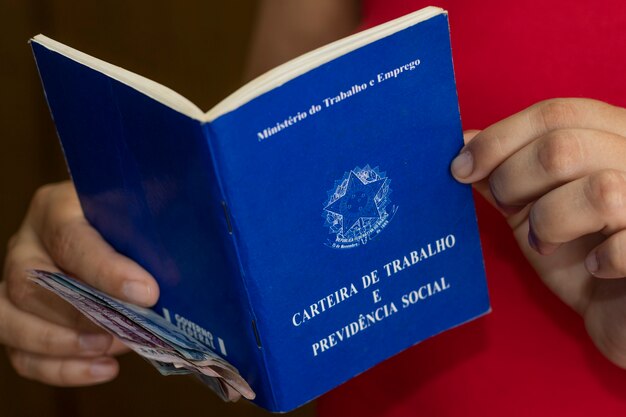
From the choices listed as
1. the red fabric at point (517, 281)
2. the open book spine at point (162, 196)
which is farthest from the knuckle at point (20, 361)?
the red fabric at point (517, 281)

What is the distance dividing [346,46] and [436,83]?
0.34 feet

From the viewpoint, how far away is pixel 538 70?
947 mm

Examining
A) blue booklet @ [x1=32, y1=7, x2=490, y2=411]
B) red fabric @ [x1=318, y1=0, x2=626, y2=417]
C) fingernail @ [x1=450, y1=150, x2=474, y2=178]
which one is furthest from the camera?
red fabric @ [x1=318, y1=0, x2=626, y2=417]

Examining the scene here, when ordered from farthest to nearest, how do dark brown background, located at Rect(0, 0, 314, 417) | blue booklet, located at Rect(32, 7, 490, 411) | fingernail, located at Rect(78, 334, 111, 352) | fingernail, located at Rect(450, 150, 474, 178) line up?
dark brown background, located at Rect(0, 0, 314, 417) → fingernail, located at Rect(78, 334, 111, 352) → fingernail, located at Rect(450, 150, 474, 178) → blue booklet, located at Rect(32, 7, 490, 411)

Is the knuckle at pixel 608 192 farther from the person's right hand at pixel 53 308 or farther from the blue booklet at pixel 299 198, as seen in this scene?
the person's right hand at pixel 53 308

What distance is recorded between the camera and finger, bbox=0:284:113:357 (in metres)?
1.02

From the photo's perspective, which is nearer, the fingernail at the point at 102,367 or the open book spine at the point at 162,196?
the open book spine at the point at 162,196

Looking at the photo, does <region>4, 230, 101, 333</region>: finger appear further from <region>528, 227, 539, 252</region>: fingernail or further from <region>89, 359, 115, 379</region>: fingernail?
<region>528, 227, 539, 252</region>: fingernail

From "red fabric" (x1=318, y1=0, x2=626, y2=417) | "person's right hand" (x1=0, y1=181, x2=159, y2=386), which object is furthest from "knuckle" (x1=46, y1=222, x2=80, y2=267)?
"red fabric" (x1=318, y1=0, x2=626, y2=417)

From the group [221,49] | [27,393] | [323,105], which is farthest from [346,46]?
[27,393]

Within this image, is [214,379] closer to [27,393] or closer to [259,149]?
[259,149]

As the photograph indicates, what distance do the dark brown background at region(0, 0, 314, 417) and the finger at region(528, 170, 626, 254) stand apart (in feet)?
5.17

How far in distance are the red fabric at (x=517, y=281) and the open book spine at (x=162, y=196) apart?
312mm

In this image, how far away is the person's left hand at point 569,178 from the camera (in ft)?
2.48
